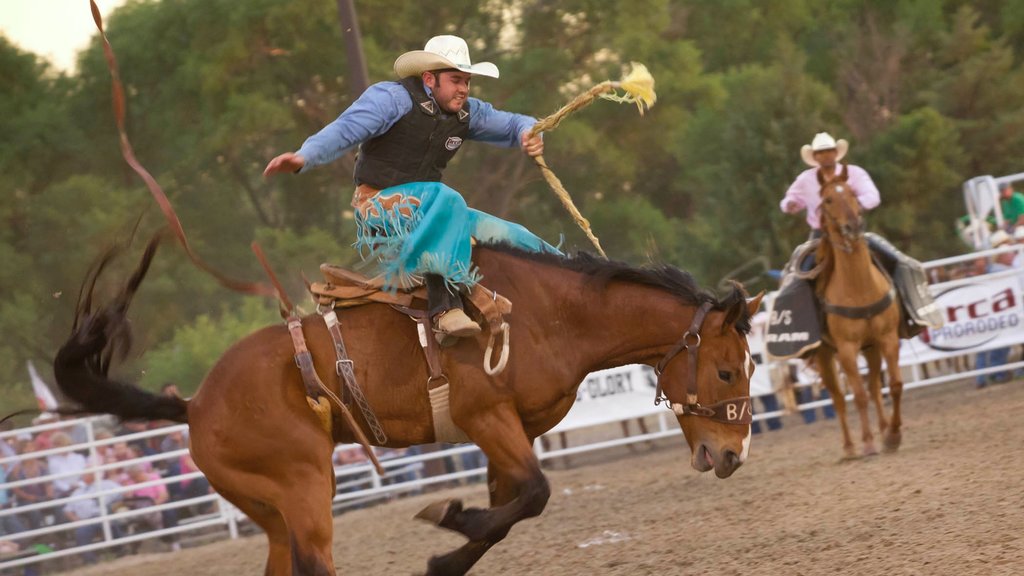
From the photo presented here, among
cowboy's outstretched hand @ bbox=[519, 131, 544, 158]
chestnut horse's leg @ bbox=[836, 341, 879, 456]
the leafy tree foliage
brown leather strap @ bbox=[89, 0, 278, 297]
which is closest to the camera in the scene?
brown leather strap @ bbox=[89, 0, 278, 297]

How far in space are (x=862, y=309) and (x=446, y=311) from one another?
5.32m

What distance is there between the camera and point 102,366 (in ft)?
17.2

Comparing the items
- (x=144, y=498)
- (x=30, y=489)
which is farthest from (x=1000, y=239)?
(x=30, y=489)

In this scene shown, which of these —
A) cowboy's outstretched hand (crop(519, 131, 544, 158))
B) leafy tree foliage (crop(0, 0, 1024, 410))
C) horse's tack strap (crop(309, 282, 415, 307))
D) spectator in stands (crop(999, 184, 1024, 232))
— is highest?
leafy tree foliage (crop(0, 0, 1024, 410))

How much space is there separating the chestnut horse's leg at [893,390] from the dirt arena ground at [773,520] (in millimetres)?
127

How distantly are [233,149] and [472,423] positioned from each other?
20951mm

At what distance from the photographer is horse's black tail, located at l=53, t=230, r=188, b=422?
5.15 m

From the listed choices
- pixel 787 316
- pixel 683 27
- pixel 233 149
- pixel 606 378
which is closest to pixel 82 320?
pixel 787 316

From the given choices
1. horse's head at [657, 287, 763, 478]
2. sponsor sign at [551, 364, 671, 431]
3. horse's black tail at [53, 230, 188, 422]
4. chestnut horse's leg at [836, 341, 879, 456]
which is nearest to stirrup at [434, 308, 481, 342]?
horse's head at [657, 287, 763, 478]

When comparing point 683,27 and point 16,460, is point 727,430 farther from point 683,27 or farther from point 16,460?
point 683,27

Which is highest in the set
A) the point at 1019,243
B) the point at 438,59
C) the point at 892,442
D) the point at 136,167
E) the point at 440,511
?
the point at 438,59

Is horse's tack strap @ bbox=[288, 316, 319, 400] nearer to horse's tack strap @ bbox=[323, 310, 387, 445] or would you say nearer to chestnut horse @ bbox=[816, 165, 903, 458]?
horse's tack strap @ bbox=[323, 310, 387, 445]

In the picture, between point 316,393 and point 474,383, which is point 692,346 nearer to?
point 474,383

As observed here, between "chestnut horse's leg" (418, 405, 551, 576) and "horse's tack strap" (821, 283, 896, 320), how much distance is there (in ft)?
16.7
